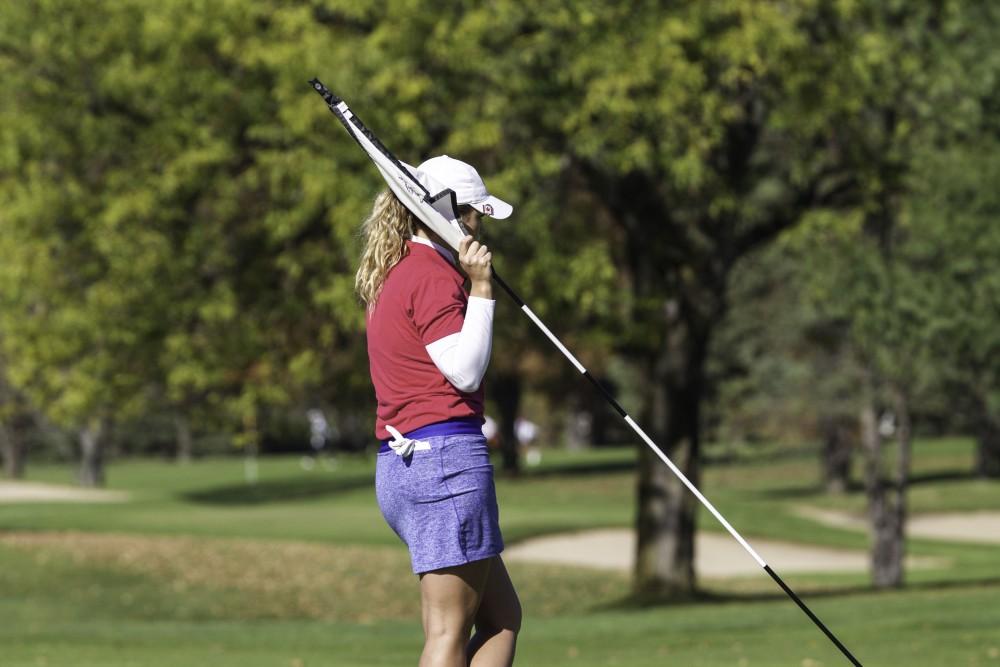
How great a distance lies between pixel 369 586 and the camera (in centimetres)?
2409

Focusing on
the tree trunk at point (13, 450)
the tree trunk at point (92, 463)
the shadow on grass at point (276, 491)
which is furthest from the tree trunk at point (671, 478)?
the tree trunk at point (13, 450)

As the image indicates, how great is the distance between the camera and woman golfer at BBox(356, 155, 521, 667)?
208 inches

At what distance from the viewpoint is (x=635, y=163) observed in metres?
16.1

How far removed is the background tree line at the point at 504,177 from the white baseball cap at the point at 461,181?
9.68 metres

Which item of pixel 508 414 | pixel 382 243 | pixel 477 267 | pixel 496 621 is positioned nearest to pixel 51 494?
pixel 508 414

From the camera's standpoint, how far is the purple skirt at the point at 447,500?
5.30 metres

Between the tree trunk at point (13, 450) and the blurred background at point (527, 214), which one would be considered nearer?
the blurred background at point (527, 214)

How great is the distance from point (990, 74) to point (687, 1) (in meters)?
3.69

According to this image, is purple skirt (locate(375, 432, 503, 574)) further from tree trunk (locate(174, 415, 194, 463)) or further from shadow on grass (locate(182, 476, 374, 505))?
tree trunk (locate(174, 415, 194, 463))

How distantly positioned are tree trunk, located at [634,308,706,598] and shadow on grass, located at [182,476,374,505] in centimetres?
2340

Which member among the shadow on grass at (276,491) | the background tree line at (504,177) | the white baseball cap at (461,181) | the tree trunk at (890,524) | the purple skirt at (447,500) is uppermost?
the background tree line at (504,177)

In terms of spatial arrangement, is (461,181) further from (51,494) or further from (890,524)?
(51,494)

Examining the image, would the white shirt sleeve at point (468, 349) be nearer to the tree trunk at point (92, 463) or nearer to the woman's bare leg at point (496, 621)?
the woman's bare leg at point (496, 621)

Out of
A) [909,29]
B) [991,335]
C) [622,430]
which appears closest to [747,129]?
[909,29]
